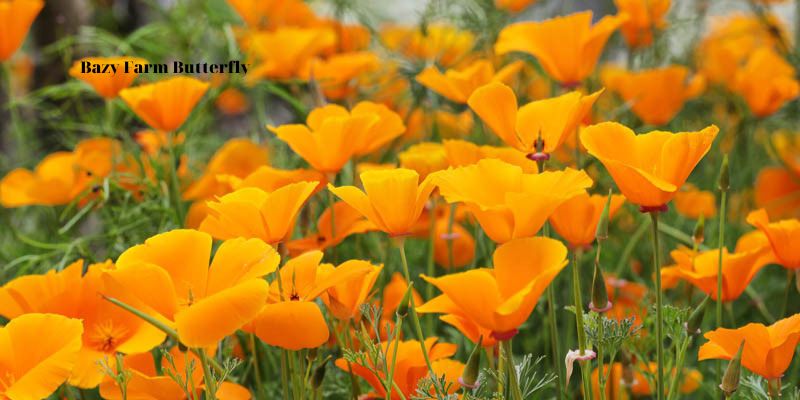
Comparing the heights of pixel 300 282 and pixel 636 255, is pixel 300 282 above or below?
above

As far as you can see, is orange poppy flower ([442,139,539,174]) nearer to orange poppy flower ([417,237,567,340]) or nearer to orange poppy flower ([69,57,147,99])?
orange poppy flower ([417,237,567,340])

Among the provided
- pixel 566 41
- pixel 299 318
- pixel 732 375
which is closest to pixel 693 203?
pixel 566 41

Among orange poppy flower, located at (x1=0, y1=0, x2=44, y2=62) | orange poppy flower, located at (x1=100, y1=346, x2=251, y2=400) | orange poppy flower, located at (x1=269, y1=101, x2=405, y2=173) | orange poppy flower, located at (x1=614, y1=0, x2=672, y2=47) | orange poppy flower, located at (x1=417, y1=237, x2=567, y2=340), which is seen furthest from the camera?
orange poppy flower, located at (x1=614, y1=0, x2=672, y2=47)

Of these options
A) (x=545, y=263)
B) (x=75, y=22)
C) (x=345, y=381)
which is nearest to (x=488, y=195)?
(x=545, y=263)

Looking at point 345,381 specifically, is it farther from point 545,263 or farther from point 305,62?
point 305,62

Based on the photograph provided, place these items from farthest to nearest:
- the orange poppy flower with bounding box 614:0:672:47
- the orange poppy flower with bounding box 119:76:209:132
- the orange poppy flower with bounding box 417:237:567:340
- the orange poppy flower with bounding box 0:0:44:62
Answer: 1. the orange poppy flower with bounding box 614:0:672:47
2. the orange poppy flower with bounding box 0:0:44:62
3. the orange poppy flower with bounding box 119:76:209:132
4. the orange poppy flower with bounding box 417:237:567:340

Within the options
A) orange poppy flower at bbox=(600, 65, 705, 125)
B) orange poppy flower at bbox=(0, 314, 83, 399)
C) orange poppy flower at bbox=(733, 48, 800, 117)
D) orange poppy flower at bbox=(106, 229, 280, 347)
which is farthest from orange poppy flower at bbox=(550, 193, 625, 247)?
orange poppy flower at bbox=(733, 48, 800, 117)

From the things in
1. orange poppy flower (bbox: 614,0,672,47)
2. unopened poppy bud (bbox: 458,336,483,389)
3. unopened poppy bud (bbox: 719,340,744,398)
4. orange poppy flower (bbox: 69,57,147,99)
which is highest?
orange poppy flower (bbox: 614,0,672,47)

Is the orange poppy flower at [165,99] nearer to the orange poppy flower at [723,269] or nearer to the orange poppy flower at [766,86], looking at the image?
the orange poppy flower at [723,269]

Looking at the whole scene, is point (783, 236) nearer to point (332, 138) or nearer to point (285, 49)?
point (332, 138)
